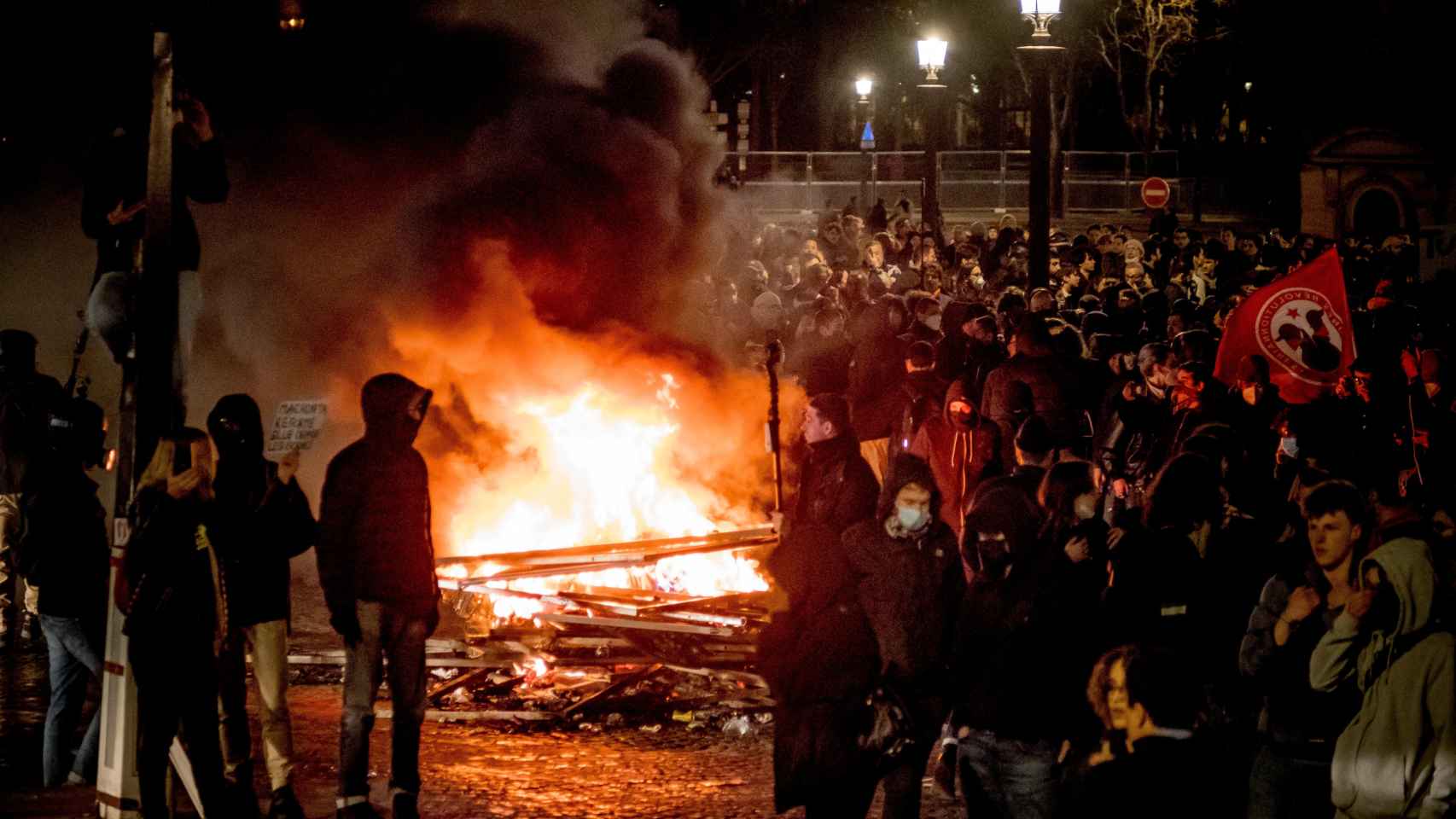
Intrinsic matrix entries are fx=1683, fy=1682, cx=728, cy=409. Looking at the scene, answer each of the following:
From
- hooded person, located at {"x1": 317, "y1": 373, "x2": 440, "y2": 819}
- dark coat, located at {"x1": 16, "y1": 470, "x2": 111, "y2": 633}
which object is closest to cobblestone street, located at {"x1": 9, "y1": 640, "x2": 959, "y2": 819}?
hooded person, located at {"x1": 317, "y1": 373, "x2": 440, "y2": 819}

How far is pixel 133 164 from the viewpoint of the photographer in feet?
30.0

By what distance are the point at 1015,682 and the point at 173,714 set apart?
341 cm

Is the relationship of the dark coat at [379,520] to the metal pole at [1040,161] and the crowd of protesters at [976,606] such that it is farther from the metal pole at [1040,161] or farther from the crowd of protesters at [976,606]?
the metal pole at [1040,161]

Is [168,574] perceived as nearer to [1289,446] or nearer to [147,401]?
[147,401]

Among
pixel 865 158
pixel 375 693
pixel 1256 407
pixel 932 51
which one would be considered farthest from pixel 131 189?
pixel 865 158

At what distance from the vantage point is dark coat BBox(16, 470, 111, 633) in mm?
8156

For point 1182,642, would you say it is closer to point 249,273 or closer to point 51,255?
point 249,273

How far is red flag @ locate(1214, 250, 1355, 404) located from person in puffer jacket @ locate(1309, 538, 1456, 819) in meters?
Answer: 6.28

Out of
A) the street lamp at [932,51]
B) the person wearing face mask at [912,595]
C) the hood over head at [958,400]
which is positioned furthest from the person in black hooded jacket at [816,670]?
the street lamp at [932,51]

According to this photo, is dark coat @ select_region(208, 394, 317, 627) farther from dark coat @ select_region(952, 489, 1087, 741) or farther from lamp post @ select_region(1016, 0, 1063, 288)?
lamp post @ select_region(1016, 0, 1063, 288)

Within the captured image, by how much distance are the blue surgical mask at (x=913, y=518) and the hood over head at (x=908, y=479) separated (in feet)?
0.19

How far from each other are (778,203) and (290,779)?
32858 millimetres

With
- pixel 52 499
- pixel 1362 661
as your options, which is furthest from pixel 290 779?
pixel 1362 661

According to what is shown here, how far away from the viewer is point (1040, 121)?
1572cm
